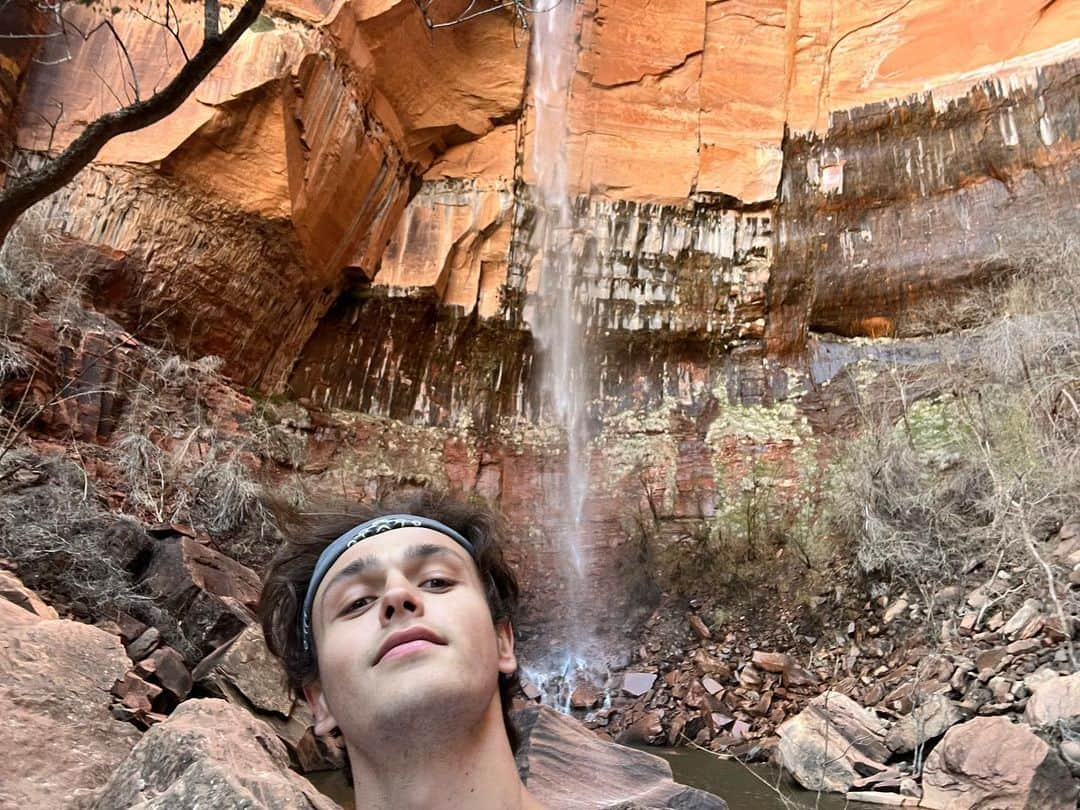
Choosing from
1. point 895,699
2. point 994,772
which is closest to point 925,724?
point 895,699

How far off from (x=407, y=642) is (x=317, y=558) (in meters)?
0.66

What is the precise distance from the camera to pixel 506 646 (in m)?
2.00

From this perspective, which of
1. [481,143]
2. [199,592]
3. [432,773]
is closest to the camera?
[432,773]

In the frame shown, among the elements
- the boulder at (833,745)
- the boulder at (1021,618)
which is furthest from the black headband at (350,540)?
the boulder at (1021,618)

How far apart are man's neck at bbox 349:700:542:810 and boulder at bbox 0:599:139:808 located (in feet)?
4.39

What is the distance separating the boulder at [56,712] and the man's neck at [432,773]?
1.34 meters

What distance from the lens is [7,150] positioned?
30.3 feet

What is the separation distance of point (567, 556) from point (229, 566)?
6370mm

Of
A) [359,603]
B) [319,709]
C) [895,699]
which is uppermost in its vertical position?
[359,603]

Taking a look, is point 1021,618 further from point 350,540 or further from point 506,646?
point 350,540

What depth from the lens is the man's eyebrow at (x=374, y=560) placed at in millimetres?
1781

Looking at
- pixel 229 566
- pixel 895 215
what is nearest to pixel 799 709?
pixel 229 566

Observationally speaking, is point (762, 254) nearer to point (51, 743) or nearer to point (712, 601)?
point (712, 601)

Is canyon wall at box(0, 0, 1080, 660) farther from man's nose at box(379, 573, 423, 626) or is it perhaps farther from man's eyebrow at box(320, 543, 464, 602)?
man's nose at box(379, 573, 423, 626)
